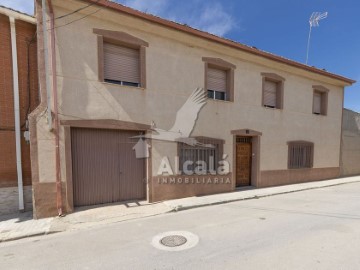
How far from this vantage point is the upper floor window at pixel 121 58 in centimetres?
613

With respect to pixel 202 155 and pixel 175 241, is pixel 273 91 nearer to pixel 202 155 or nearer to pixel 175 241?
pixel 202 155

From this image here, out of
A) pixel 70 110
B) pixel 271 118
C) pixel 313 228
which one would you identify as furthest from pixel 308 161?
pixel 70 110

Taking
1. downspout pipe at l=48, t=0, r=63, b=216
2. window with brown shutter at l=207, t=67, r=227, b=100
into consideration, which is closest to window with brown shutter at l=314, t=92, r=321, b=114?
window with brown shutter at l=207, t=67, r=227, b=100

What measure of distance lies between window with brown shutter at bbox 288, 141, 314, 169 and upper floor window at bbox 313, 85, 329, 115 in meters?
2.18

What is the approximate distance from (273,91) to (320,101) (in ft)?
13.4

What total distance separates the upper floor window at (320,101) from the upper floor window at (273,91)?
305 centimetres

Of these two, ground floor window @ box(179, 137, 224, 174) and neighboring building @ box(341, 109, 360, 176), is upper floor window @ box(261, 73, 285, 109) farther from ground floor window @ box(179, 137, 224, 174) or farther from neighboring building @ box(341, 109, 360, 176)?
neighboring building @ box(341, 109, 360, 176)

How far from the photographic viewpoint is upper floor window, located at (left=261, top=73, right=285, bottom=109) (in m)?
9.72

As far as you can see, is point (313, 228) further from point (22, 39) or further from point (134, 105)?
point (22, 39)

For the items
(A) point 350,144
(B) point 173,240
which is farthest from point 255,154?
(A) point 350,144

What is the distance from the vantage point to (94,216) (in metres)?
5.55

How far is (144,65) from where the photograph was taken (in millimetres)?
6727

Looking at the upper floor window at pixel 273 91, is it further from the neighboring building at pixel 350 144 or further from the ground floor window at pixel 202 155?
the neighboring building at pixel 350 144

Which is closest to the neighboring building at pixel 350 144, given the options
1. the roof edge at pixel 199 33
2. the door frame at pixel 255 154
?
the roof edge at pixel 199 33
